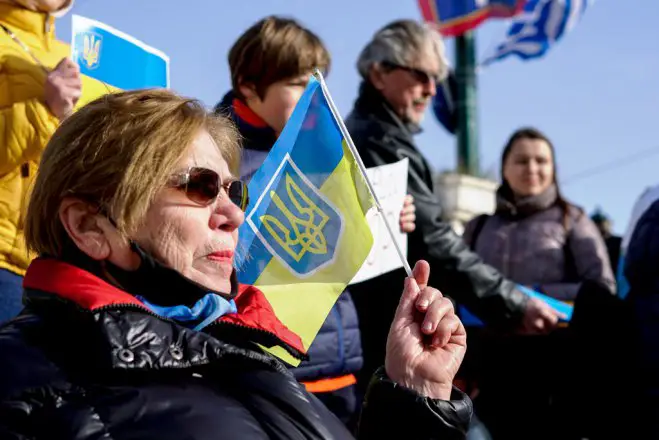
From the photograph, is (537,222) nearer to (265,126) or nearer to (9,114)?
(265,126)

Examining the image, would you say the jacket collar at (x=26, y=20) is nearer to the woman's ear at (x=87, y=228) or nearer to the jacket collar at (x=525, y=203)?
the woman's ear at (x=87, y=228)

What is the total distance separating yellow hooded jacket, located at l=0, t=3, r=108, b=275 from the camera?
280cm

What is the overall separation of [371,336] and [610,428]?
1.14m

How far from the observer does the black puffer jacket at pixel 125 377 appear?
1.54m

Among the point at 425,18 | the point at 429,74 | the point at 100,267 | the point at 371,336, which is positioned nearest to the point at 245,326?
the point at 100,267

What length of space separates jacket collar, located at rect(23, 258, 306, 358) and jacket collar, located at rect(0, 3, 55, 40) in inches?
56.5

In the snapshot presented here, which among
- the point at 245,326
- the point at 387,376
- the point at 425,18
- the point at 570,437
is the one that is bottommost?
the point at 425,18

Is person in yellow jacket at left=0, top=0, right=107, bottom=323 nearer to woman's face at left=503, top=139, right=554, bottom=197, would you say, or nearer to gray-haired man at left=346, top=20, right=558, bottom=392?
gray-haired man at left=346, top=20, right=558, bottom=392

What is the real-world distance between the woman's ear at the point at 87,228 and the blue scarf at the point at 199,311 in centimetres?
12

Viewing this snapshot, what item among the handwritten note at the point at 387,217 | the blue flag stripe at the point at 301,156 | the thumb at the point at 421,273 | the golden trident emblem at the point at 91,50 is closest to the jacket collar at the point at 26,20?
the golden trident emblem at the point at 91,50

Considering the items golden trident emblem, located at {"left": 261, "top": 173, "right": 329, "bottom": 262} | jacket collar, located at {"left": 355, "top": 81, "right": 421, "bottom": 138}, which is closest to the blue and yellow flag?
golden trident emblem, located at {"left": 261, "top": 173, "right": 329, "bottom": 262}

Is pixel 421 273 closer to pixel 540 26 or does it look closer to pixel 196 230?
pixel 196 230

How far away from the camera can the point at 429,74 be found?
390cm

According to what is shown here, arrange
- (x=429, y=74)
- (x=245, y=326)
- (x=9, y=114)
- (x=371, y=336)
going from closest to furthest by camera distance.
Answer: (x=245, y=326) → (x=9, y=114) → (x=371, y=336) → (x=429, y=74)
